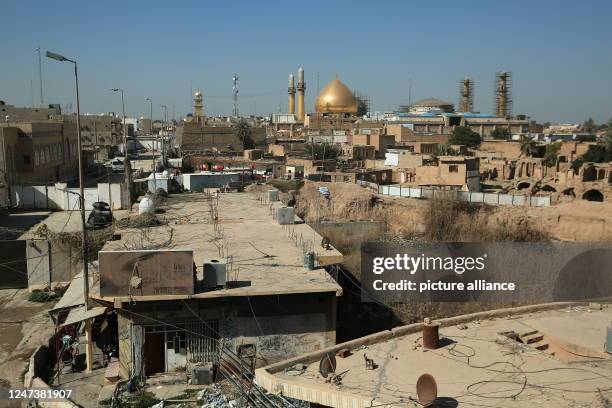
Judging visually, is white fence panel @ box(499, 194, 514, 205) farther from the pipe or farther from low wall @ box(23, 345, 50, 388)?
the pipe

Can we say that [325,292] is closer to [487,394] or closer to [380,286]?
[487,394]

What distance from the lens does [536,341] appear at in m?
11.1

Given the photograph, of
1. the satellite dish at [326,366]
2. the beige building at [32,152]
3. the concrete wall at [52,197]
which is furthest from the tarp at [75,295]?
the beige building at [32,152]

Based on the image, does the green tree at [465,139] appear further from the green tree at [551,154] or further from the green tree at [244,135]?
the green tree at [244,135]

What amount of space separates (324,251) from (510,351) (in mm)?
5131

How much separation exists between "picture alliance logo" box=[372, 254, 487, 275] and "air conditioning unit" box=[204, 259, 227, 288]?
26.8 feet

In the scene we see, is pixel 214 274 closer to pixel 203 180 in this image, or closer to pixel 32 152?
pixel 203 180

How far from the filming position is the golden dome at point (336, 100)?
79.0 m

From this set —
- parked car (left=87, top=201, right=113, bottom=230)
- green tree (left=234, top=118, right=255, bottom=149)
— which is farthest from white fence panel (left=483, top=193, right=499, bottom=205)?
green tree (left=234, top=118, right=255, bottom=149)

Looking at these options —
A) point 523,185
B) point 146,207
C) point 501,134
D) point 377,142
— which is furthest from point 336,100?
point 146,207

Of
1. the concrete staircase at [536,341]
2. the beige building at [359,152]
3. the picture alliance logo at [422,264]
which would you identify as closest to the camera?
the concrete staircase at [536,341]

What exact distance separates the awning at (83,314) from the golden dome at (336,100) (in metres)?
69.0

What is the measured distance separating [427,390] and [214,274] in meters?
4.81

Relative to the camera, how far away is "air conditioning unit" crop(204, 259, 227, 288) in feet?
36.6
